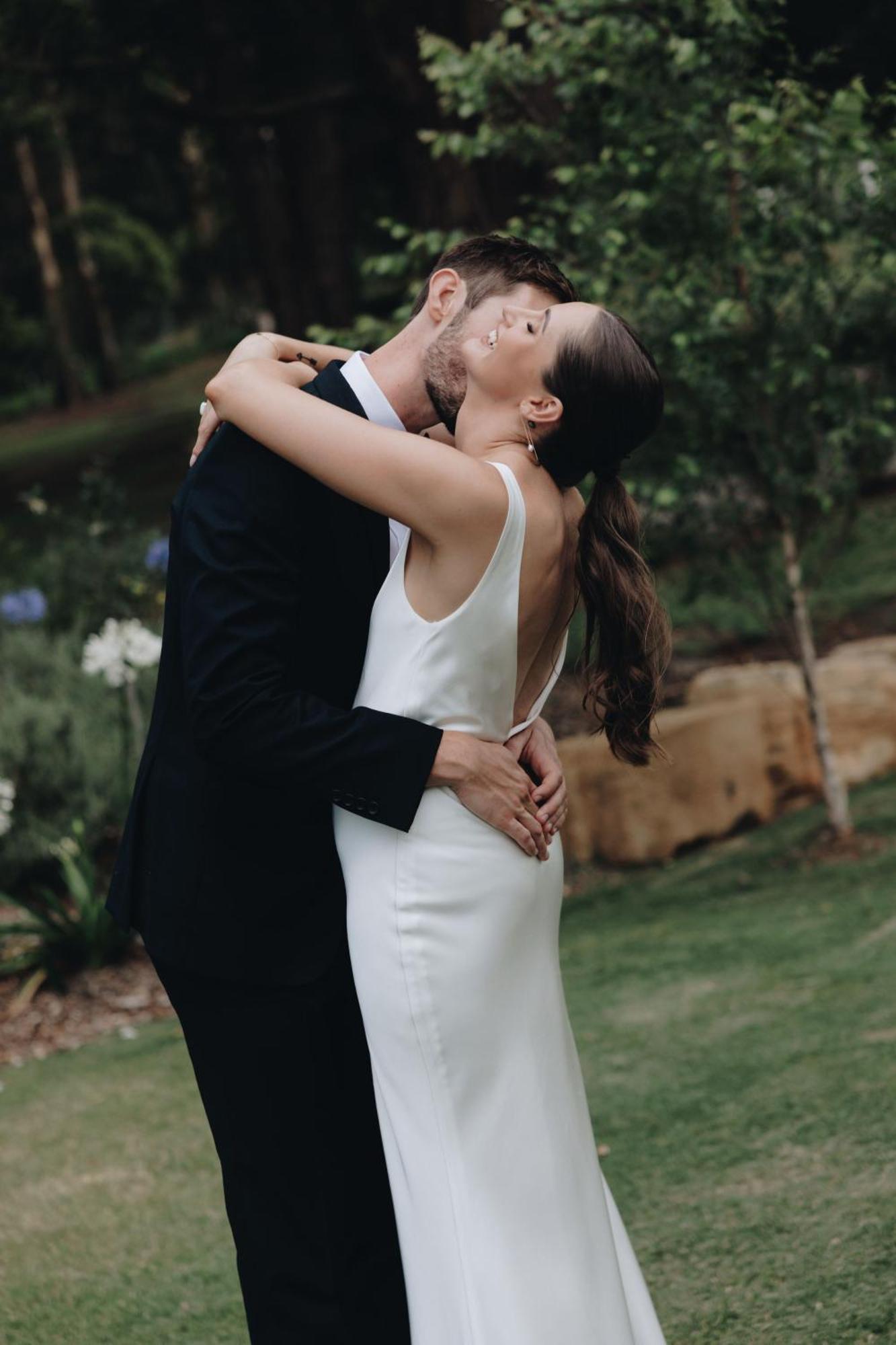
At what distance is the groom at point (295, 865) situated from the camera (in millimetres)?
2389

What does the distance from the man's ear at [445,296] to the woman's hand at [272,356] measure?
0.27 meters

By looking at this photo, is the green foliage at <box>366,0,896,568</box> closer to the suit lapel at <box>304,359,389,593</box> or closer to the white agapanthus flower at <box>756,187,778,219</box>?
the white agapanthus flower at <box>756,187,778,219</box>

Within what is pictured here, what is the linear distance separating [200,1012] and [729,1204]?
6.37 ft

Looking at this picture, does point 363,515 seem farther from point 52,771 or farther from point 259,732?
point 52,771

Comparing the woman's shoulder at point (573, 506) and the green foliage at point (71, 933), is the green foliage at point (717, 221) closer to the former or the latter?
the green foliage at point (71, 933)

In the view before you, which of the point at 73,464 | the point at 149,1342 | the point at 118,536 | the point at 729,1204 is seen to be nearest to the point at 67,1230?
the point at 149,1342

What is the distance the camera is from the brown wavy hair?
2309 mm

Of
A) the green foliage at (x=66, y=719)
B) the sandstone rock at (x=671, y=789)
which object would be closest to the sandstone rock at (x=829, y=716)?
the sandstone rock at (x=671, y=789)

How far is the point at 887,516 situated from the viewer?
13.4 m

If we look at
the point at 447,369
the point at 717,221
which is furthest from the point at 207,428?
the point at 717,221

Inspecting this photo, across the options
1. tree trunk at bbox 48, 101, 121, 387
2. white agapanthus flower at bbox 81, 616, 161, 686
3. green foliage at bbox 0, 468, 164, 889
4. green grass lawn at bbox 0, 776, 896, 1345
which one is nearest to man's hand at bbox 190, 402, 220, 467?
green grass lawn at bbox 0, 776, 896, 1345

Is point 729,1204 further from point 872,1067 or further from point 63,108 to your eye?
point 63,108

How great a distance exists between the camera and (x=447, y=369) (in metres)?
2.46

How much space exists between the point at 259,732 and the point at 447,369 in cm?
67
